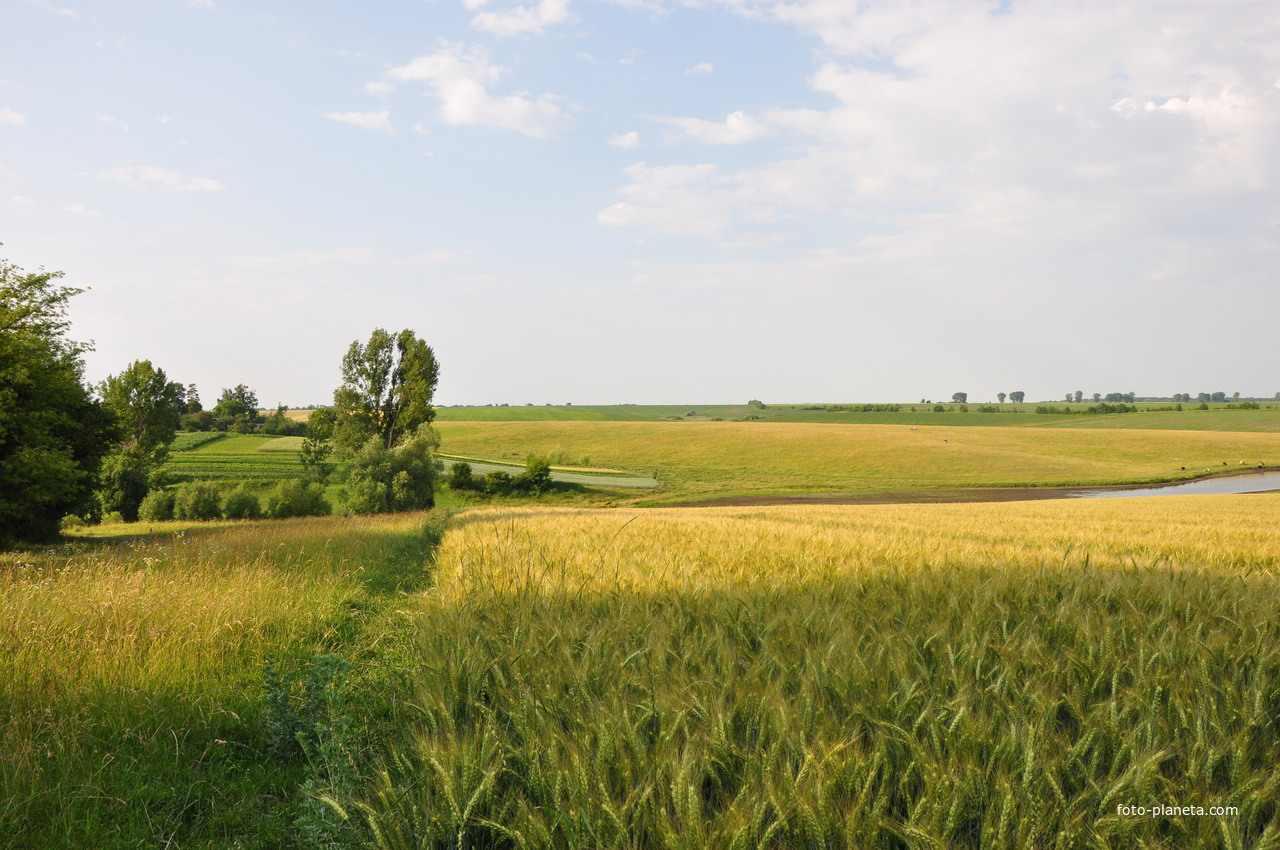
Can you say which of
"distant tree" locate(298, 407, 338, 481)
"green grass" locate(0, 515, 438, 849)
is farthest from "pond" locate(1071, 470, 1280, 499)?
"distant tree" locate(298, 407, 338, 481)

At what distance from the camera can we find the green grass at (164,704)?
301cm

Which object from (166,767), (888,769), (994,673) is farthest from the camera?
(166,767)

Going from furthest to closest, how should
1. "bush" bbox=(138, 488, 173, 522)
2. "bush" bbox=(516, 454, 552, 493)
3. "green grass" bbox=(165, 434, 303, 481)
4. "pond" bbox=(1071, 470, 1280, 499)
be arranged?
"green grass" bbox=(165, 434, 303, 481), "bush" bbox=(516, 454, 552, 493), "bush" bbox=(138, 488, 173, 522), "pond" bbox=(1071, 470, 1280, 499)

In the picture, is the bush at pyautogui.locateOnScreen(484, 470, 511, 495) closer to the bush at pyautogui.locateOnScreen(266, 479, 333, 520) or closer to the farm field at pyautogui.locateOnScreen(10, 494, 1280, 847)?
the bush at pyautogui.locateOnScreen(266, 479, 333, 520)

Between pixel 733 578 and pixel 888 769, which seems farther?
pixel 733 578

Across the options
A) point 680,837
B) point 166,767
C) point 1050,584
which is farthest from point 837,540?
point 166,767

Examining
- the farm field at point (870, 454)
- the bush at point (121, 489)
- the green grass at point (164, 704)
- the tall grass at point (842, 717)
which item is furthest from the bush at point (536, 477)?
the tall grass at point (842, 717)

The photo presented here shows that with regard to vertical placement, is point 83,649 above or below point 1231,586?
below

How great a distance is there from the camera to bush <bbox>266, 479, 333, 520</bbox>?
49.2 metres

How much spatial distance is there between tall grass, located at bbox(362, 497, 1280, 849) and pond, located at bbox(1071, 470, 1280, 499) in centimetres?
4848

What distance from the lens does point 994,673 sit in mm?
2713

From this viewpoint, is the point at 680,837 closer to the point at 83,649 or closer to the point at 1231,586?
the point at 1231,586

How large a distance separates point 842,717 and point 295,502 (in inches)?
2184

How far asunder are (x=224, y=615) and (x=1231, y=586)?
7.70 meters
